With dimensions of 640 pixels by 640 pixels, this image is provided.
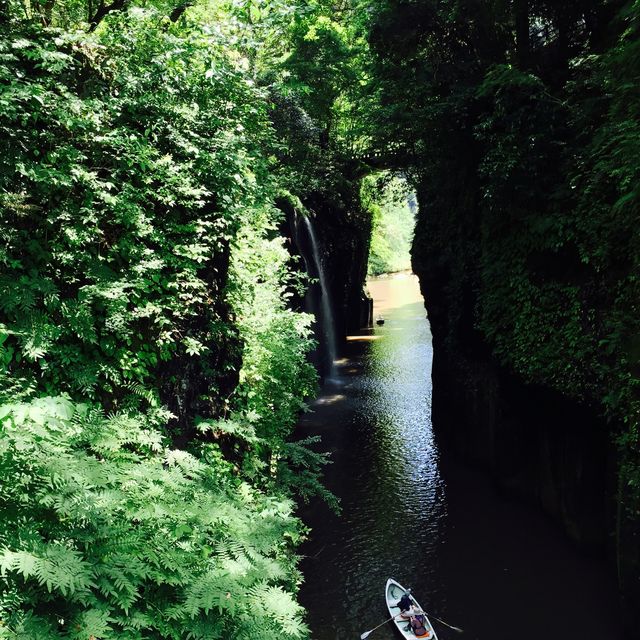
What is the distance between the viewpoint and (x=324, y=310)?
2547 centimetres

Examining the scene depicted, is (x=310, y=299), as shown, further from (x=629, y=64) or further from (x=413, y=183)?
(x=629, y=64)

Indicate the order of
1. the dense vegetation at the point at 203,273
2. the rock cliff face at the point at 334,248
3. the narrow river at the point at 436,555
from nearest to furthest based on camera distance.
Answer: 1. the dense vegetation at the point at 203,273
2. the narrow river at the point at 436,555
3. the rock cliff face at the point at 334,248

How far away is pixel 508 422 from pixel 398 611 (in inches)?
233

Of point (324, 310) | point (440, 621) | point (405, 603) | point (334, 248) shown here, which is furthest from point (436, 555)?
point (334, 248)

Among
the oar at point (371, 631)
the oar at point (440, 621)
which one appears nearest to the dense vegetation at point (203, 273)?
the oar at point (371, 631)

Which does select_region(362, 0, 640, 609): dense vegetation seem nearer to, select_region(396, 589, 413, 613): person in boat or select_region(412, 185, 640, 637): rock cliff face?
select_region(412, 185, 640, 637): rock cliff face

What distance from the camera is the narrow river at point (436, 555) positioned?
877cm

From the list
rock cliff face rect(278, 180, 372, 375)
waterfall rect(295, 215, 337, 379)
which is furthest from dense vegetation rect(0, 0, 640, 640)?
waterfall rect(295, 215, 337, 379)

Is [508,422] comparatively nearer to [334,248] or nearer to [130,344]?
[130,344]

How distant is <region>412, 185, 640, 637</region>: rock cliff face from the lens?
9.32 metres

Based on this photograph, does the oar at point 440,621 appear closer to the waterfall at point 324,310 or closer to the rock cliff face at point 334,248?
the rock cliff face at point 334,248

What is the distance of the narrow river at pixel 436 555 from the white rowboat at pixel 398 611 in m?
0.34

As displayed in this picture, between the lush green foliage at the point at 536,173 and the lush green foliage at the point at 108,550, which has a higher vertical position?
the lush green foliage at the point at 536,173

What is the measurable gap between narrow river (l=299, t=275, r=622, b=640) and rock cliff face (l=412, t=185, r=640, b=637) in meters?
0.65
